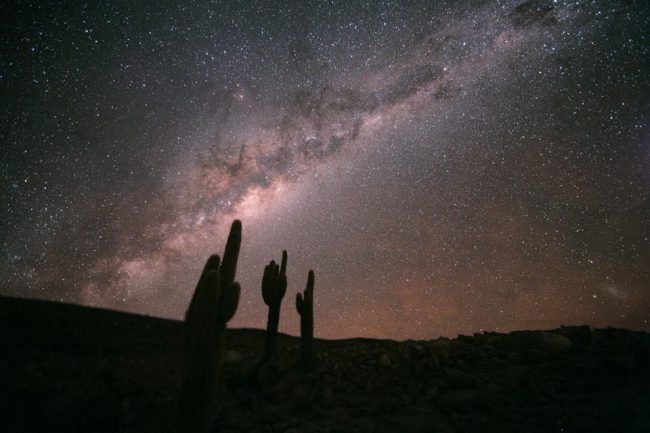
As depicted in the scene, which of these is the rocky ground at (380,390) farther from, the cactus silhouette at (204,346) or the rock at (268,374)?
the cactus silhouette at (204,346)

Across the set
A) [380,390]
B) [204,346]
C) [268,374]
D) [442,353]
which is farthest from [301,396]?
[442,353]

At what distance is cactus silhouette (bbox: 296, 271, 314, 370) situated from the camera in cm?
830

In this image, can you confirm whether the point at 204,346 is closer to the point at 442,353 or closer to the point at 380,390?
the point at 380,390

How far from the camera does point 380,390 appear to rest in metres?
6.45

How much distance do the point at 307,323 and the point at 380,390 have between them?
2.93 metres

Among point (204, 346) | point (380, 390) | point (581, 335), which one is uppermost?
point (204, 346)

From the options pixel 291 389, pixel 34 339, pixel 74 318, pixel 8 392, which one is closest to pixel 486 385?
pixel 291 389

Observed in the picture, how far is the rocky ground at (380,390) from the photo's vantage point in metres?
4.71

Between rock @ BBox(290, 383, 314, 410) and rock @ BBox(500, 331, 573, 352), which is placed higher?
rock @ BBox(500, 331, 573, 352)

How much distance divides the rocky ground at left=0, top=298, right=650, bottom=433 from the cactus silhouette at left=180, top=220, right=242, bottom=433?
2.88ft

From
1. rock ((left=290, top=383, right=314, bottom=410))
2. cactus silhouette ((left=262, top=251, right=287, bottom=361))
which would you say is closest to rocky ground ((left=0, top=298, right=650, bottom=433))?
rock ((left=290, top=383, right=314, bottom=410))

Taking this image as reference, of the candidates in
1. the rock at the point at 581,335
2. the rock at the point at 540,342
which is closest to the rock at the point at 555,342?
the rock at the point at 540,342

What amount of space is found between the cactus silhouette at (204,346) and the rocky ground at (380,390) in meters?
0.88

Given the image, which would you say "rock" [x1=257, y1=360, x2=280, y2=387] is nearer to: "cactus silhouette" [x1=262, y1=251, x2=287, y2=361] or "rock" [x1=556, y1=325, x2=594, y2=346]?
"cactus silhouette" [x1=262, y1=251, x2=287, y2=361]
